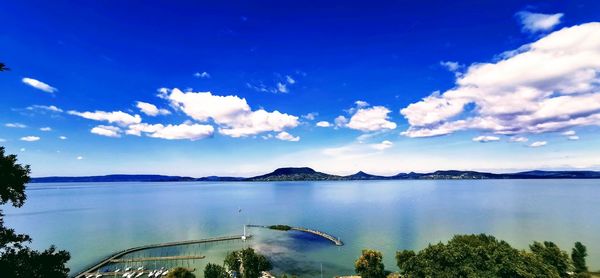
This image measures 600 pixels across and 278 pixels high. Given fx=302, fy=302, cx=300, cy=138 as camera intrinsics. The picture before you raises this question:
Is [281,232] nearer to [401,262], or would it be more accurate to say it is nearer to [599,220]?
[401,262]

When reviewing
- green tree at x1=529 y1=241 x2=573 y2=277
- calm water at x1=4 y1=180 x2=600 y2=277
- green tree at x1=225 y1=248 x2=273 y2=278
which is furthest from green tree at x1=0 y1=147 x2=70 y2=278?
green tree at x1=529 y1=241 x2=573 y2=277

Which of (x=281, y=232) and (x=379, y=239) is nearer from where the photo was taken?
(x=379, y=239)

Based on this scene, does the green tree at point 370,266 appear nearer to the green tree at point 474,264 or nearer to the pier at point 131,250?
the green tree at point 474,264

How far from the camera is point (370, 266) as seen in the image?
187ft

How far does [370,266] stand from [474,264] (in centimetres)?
1821

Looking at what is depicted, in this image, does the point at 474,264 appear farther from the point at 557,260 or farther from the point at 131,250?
the point at 131,250

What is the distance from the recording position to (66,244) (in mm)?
98938

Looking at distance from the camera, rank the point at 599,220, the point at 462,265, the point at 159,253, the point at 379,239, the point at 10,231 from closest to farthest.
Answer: the point at 10,231 < the point at 462,265 < the point at 159,253 < the point at 379,239 < the point at 599,220

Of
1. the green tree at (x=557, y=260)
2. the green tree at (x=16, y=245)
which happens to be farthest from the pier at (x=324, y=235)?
the green tree at (x=16, y=245)

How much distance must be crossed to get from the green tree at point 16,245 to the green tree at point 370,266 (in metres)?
49.3

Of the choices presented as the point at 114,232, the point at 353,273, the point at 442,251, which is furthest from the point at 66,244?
the point at 442,251

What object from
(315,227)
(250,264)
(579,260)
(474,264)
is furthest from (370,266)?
(315,227)

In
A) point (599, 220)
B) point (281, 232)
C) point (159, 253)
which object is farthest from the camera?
point (599, 220)

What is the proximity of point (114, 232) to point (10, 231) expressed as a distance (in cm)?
11833
